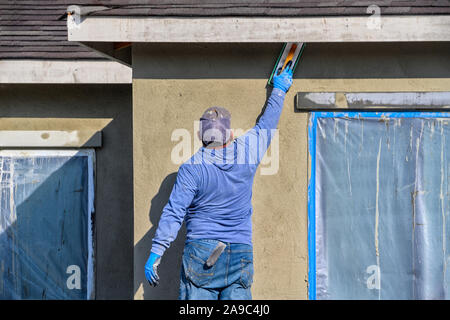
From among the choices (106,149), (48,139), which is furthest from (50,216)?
(106,149)

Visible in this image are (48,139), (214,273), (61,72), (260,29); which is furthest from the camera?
(48,139)

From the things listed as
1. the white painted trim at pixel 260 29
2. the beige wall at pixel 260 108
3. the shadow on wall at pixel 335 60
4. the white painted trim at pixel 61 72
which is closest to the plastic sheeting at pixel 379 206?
the beige wall at pixel 260 108

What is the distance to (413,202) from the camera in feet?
15.4

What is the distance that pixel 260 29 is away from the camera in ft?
14.8

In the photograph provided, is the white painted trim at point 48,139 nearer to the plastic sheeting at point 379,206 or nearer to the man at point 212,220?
the man at point 212,220

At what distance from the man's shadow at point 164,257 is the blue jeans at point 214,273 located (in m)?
0.60

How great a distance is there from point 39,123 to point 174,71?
2.34 metres

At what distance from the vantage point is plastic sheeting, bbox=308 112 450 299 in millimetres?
4688

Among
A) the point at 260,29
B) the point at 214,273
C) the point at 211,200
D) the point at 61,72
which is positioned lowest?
the point at 214,273

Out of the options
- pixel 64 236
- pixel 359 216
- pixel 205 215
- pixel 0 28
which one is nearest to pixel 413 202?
pixel 359 216

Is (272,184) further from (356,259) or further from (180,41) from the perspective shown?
(180,41)

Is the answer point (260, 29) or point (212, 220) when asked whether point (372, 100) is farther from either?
point (212, 220)

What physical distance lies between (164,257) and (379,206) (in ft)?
5.64

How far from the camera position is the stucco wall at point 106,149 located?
21.3 ft
